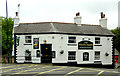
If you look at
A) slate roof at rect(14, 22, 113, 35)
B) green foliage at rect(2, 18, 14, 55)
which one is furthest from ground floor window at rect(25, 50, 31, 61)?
green foliage at rect(2, 18, 14, 55)

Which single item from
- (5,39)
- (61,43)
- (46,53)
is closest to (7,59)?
(46,53)

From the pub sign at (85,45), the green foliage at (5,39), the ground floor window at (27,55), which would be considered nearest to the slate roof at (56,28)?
the pub sign at (85,45)

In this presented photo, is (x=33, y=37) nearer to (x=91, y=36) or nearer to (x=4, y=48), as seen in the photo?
(x=91, y=36)

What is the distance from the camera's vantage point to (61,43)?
24484mm

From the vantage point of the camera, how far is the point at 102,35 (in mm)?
26688

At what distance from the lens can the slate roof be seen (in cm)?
2483

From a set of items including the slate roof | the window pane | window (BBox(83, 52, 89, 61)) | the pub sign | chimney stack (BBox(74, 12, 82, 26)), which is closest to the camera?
the slate roof

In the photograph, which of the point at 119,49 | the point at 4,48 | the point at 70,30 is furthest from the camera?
the point at 119,49

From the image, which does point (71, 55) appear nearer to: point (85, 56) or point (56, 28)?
point (85, 56)

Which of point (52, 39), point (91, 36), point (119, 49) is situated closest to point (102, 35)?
point (91, 36)

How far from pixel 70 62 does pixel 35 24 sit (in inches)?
314

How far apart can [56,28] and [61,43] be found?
2436 mm

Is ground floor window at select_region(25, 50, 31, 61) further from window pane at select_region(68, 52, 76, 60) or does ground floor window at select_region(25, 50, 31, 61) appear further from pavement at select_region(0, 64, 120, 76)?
pavement at select_region(0, 64, 120, 76)

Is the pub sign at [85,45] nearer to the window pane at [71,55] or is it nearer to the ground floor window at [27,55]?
the window pane at [71,55]
